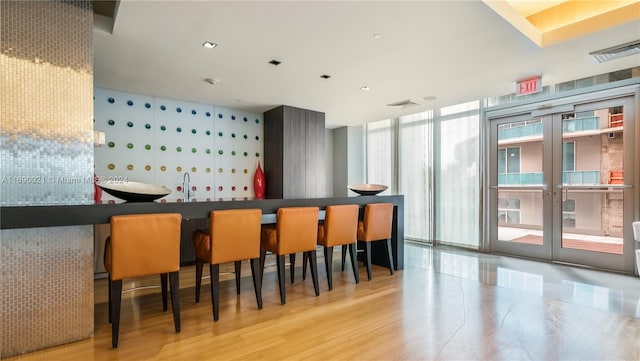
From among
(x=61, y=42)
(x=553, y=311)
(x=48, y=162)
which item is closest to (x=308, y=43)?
(x=61, y=42)

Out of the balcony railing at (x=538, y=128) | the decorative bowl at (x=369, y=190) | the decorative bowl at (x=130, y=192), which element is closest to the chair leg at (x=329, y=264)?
the decorative bowl at (x=369, y=190)

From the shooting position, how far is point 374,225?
151 inches

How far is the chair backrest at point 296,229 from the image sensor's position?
2.98m

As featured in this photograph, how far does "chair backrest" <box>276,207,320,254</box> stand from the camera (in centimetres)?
298

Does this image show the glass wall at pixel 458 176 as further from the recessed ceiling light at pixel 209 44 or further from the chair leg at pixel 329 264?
the recessed ceiling light at pixel 209 44

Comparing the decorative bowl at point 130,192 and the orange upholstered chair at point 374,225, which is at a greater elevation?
the decorative bowl at point 130,192

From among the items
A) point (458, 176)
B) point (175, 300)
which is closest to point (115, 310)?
point (175, 300)

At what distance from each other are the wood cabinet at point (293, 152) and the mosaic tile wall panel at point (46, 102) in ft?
9.95

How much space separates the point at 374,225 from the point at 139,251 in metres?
2.50

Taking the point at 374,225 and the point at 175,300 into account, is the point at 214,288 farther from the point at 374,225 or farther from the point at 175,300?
the point at 374,225

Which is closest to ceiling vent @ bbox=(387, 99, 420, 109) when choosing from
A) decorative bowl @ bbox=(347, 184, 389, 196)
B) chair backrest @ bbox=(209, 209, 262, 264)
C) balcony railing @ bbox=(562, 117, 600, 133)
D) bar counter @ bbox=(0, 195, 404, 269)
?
decorative bowl @ bbox=(347, 184, 389, 196)

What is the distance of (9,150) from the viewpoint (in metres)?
2.08

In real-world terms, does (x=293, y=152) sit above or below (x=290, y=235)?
above

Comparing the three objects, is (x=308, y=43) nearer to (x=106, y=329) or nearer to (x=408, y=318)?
(x=408, y=318)
